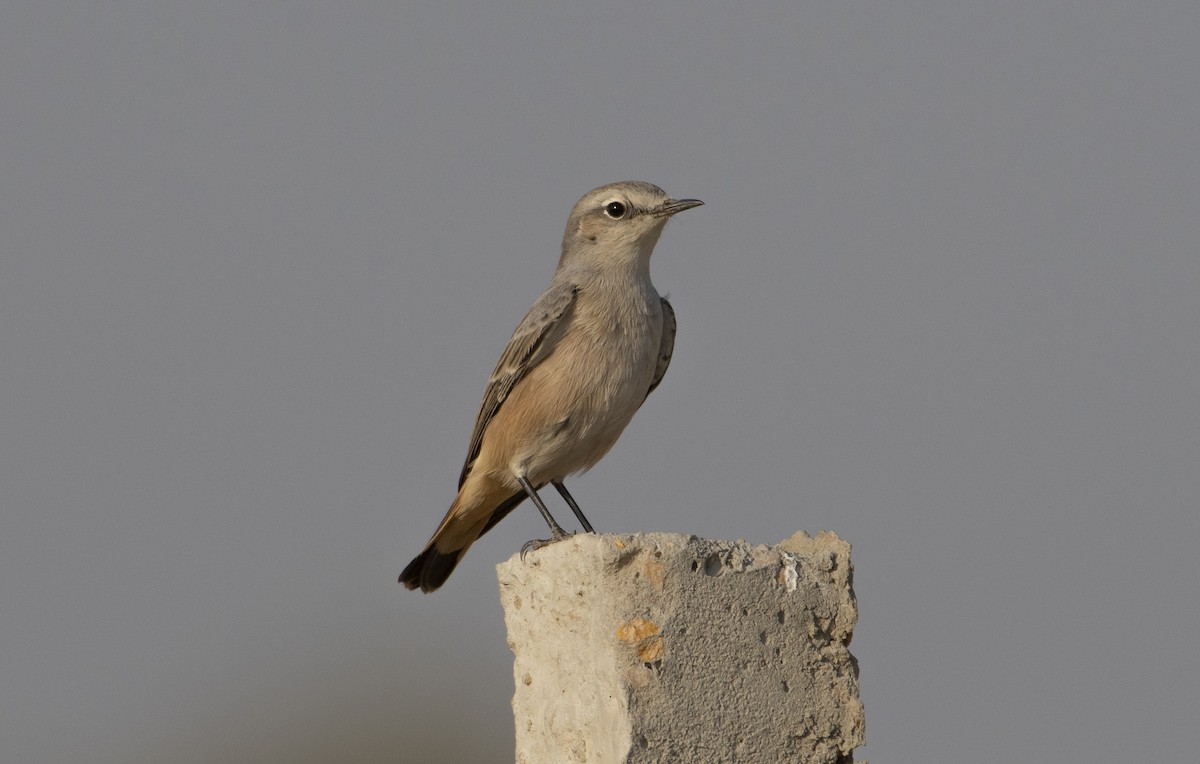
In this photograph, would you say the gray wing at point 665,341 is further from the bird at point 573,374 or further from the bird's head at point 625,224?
the bird's head at point 625,224

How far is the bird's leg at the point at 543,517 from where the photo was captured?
262 inches

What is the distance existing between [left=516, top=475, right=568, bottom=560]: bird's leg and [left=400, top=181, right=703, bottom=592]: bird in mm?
13

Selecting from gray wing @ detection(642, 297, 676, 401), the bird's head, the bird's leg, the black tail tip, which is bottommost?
the black tail tip

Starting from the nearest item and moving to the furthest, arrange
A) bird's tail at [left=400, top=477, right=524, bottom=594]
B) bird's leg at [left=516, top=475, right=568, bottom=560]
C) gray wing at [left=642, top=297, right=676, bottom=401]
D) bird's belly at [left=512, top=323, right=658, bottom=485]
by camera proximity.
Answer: bird's leg at [left=516, top=475, right=568, bottom=560] < bird's belly at [left=512, top=323, right=658, bottom=485] < bird's tail at [left=400, top=477, right=524, bottom=594] < gray wing at [left=642, top=297, right=676, bottom=401]

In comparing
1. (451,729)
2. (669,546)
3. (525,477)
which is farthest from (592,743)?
(451,729)

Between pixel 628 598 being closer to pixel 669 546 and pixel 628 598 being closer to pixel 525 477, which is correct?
pixel 669 546

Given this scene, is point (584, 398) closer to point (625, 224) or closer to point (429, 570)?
point (625, 224)

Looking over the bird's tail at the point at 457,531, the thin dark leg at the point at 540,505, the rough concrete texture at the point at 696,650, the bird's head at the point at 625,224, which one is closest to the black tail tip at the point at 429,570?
the bird's tail at the point at 457,531

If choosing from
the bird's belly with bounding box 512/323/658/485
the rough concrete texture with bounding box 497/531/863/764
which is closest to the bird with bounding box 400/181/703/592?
the bird's belly with bounding box 512/323/658/485

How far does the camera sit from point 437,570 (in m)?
8.71

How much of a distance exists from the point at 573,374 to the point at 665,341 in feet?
3.00

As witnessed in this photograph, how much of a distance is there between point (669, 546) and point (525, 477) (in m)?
2.64

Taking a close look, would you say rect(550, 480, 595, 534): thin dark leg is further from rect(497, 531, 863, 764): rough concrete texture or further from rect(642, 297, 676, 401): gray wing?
rect(497, 531, 863, 764): rough concrete texture

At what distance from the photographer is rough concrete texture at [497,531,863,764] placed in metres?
5.43
